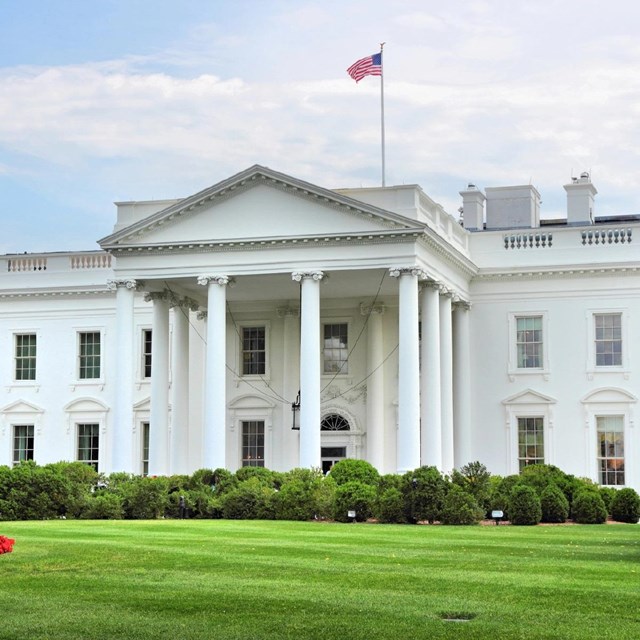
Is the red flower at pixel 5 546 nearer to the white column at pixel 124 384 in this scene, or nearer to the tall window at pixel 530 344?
the white column at pixel 124 384

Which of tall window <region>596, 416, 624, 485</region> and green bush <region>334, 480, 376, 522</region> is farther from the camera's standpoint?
tall window <region>596, 416, 624, 485</region>

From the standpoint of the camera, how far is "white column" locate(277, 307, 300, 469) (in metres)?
46.9

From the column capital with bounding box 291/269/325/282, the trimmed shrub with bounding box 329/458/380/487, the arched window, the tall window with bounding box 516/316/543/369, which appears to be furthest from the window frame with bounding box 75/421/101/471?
the tall window with bounding box 516/316/543/369

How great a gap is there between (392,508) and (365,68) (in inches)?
734

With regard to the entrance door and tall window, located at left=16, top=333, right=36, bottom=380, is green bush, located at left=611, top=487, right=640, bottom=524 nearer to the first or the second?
the entrance door

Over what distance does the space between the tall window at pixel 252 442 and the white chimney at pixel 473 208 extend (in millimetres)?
12752

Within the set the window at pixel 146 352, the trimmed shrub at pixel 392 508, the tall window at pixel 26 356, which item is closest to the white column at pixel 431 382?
the trimmed shrub at pixel 392 508

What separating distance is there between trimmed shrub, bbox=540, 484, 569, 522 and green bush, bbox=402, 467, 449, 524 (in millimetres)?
3113

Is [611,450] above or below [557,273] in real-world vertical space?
below

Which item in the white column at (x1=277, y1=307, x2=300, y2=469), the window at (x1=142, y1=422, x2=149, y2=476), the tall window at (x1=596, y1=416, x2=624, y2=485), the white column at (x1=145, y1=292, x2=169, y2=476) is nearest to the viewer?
the white column at (x1=145, y1=292, x2=169, y2=476)

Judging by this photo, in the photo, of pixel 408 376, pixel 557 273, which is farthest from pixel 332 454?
pixel 557 273

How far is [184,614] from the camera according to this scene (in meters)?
14.1

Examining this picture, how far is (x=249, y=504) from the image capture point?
33.8 metres

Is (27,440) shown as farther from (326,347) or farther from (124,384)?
(326,347)
